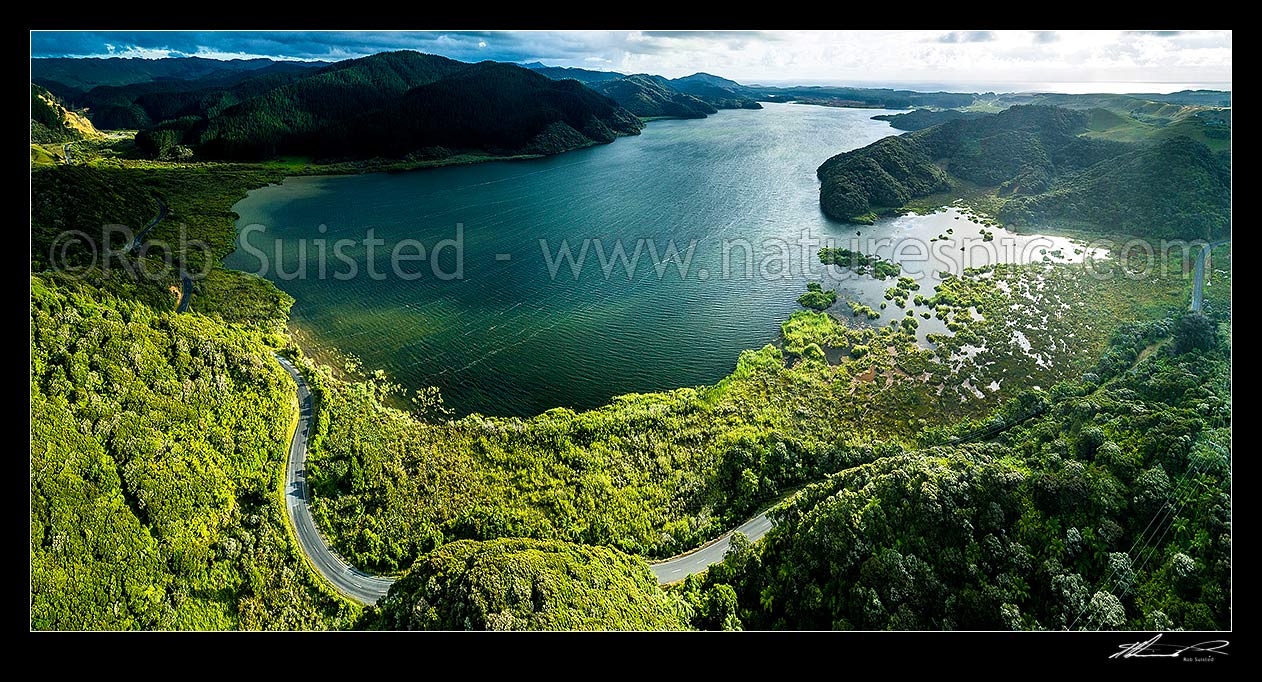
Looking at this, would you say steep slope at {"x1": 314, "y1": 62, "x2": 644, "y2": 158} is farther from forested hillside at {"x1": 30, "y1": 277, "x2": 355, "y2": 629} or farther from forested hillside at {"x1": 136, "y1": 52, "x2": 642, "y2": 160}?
forested hillside at {"x1": 30, "y1": 277, "x2": 355, "y2": 629}

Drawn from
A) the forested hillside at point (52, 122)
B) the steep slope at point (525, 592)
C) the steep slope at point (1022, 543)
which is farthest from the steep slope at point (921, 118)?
the forested hillside at point (52, 122)

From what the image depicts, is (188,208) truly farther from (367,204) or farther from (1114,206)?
(1114,206)

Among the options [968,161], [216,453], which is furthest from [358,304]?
[968,161]
